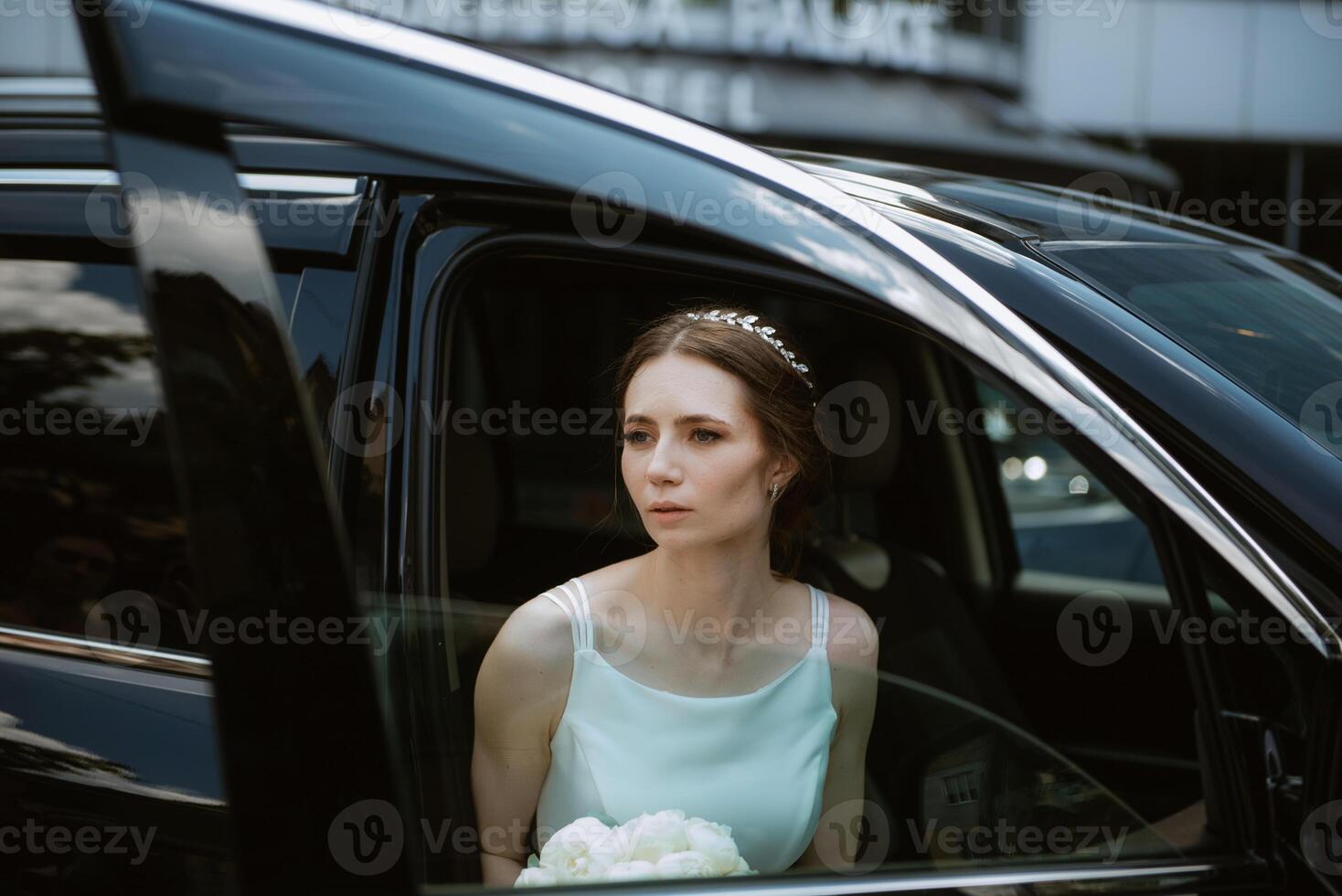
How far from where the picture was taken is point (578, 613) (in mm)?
1582

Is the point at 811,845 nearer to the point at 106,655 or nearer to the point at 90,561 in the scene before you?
the point at 106,655

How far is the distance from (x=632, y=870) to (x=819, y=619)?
0.64 meters

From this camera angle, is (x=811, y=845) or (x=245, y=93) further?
(x=811, y=845)

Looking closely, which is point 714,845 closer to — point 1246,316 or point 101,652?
point 101,652

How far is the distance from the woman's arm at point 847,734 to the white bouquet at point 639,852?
1.05ft

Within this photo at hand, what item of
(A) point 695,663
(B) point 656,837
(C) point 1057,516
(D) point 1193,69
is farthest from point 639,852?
(D) point 1193,69

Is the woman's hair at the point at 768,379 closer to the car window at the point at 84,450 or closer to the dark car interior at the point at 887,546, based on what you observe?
the dark car interior at the point at 887,546

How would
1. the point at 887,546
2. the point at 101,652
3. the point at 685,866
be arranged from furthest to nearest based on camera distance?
1. the point at 887,546
2. the point at 101,652
3. the point at 685,866

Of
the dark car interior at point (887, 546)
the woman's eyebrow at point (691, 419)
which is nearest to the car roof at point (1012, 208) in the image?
the dark car interior at point (887, 546)

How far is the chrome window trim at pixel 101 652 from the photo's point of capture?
140 cm

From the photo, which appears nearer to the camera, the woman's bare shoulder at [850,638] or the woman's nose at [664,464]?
the woman's nose at [664,464]

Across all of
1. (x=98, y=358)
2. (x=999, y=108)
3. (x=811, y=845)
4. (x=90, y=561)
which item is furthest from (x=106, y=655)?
(x=999, y=108)

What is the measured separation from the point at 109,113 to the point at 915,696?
58.1 inches

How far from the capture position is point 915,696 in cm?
193
